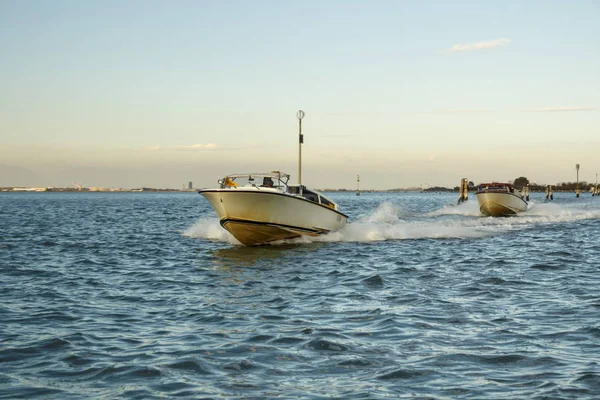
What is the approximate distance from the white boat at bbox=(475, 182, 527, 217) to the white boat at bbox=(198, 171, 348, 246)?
2318 centimetres

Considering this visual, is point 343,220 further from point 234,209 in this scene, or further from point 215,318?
point 215,318

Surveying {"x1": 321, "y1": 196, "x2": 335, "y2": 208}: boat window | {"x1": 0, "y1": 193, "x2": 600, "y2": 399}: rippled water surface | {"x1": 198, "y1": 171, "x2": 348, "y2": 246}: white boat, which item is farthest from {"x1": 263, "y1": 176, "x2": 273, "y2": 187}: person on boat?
{"x1": 0, "y1": 193, "x2": 600, "y2": 399}: rippled water surface

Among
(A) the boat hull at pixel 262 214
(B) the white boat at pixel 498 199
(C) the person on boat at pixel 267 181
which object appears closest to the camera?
(A) the boat hull at pixel 262 214

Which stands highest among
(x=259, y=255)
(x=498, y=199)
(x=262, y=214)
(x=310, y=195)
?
(x=310, y=195)

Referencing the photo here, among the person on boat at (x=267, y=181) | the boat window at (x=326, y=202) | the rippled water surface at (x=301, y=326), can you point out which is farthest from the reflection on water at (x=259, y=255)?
the person on boat at (x=267, y=181)

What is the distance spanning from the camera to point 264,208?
74.8 ft

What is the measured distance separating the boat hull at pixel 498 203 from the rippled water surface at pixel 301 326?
2431cm

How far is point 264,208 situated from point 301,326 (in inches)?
511

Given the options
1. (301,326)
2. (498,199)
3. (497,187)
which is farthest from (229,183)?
(497,187)

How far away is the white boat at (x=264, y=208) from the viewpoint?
887 inches

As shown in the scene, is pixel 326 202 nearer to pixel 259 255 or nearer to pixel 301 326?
pixel 259 255

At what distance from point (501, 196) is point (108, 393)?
135 feet

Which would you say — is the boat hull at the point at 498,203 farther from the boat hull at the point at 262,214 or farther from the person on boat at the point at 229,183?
the person on boat at the point at 229,183

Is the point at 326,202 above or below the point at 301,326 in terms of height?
above
